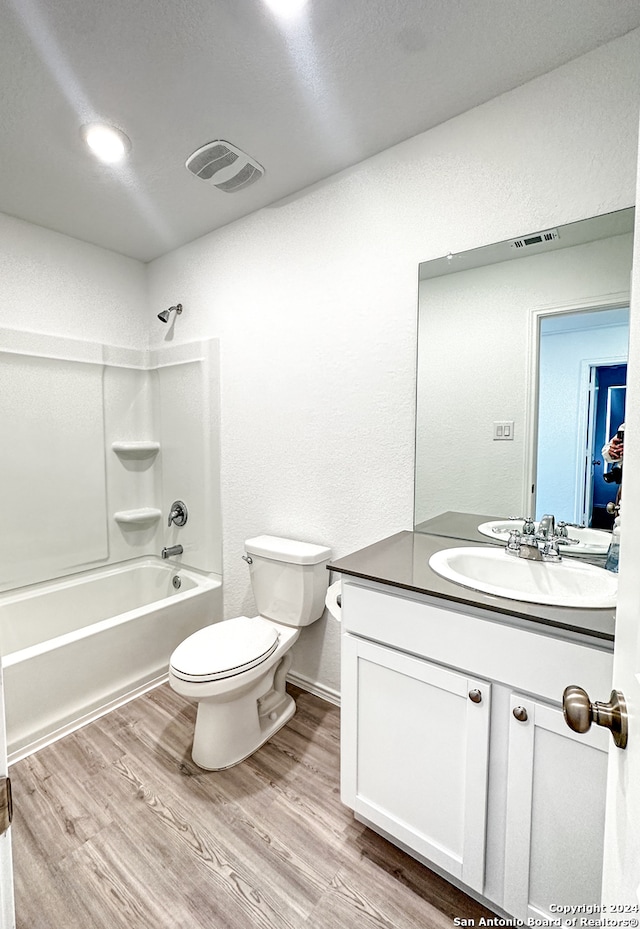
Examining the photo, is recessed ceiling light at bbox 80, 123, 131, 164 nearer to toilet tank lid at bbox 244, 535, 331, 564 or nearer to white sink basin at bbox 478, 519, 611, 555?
toilet tank lid at bbox 244, 535, 331, 564

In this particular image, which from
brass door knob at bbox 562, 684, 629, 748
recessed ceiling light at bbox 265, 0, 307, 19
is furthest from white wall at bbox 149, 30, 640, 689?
brass door knob at bbox 562, 684, 629, 748

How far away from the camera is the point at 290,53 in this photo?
1.32 metres

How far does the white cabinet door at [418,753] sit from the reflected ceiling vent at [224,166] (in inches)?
75.4

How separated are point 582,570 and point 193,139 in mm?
2086

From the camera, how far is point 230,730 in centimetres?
170

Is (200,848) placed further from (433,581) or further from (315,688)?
(433,581)

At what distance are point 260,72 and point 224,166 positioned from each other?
0.50 m

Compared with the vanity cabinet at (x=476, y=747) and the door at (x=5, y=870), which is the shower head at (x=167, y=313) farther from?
the door at (x=5, y=870)

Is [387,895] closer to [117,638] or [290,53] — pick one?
[117,638]

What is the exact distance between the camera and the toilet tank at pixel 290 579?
1.96 meters

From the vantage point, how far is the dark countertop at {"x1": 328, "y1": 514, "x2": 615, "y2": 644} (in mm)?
951

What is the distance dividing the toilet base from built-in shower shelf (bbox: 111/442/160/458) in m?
1.68

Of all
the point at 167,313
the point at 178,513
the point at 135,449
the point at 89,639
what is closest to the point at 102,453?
the point at 135,449

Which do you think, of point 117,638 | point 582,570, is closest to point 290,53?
point 582,570
